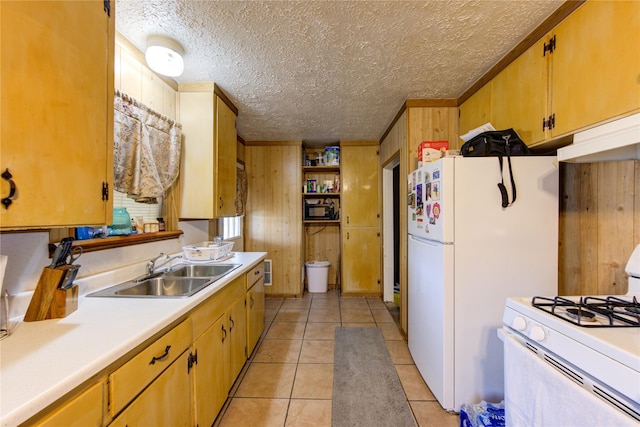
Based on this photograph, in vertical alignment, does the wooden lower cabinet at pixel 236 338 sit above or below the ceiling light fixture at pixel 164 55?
below

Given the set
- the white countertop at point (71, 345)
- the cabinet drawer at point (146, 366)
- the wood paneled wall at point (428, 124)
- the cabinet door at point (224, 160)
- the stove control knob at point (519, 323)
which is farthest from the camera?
the wood paneled wall at point (428, 124)

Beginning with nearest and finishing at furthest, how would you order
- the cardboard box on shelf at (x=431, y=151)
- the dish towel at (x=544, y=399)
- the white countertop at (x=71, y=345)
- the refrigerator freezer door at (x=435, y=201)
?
1. the white countertop at (x=71, y=345)
2. the dish towel at (x=544, y=399)
3. the refrigerator freezer door at (x=435, y=201)
4. the cardboard box on shelf at (x=431, y=151)

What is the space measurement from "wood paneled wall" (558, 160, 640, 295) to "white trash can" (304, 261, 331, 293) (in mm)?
2972

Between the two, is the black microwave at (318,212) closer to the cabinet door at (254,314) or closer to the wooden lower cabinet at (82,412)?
the cabinet door at (254,314)

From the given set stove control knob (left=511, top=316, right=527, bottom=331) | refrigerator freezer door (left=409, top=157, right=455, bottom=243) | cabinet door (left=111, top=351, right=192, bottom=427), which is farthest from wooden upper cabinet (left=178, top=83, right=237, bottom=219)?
stove control knob (left=511, top=316, right=527, bottom=331)

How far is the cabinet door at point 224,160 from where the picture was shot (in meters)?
2.32

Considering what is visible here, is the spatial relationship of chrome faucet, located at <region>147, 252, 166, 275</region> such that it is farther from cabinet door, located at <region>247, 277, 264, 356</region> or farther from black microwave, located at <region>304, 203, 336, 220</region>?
black microwave, located at <region>304, 203, 336, 220</region>

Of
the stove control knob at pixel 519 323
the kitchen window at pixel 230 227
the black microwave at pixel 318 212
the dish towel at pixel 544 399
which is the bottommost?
the dish towel at pixel 544 399

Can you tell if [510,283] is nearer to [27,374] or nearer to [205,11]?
[27,374]

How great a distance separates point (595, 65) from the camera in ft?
3.96

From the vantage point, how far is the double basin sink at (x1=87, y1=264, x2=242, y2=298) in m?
1.39

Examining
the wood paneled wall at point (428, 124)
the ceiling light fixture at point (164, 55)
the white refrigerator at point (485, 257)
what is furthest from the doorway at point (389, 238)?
the ceiling light fixture at point (164, 55)

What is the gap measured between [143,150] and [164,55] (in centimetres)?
64

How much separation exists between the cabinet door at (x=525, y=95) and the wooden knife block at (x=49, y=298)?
255cm
